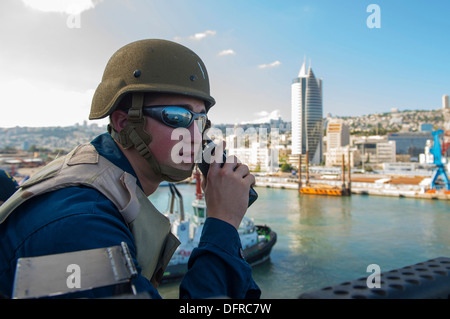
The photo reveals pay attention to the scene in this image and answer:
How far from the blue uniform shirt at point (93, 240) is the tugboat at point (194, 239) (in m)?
10.9

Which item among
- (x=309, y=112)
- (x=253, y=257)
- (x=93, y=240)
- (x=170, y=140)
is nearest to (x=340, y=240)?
(x=253, y=257)

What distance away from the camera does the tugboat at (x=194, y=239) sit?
37.7 feet

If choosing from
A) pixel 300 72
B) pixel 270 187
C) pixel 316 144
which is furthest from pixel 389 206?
pixel 300 72

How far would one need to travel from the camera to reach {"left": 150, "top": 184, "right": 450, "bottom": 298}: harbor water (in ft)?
39.1

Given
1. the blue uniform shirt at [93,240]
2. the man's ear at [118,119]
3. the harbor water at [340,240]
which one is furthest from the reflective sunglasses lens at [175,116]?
the harbor water at [340,240]

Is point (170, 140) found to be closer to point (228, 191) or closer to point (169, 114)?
point (169, 114)

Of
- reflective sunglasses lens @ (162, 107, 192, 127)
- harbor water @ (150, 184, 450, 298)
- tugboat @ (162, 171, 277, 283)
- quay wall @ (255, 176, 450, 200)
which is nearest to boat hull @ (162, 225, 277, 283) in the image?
tugboat @ (162, 171, 277, 283)

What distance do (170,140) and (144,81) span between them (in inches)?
7.7

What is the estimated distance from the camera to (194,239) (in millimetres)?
12422

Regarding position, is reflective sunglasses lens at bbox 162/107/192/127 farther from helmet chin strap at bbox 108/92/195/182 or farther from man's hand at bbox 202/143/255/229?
man's hand at bbox 202/143/255/229

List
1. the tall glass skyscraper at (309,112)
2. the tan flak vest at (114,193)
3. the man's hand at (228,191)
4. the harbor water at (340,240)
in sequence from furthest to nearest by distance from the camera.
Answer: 1. the tall glass skyscraper at (309,112)
2. the harbor water at (340,240)
3. the man's hand at (228,191)
4. the tan flak vest at (114,193)

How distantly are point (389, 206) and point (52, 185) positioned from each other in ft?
95.5

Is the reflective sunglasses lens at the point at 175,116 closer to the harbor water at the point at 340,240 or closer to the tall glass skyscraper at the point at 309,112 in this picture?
the harbor water at the point at 340,240

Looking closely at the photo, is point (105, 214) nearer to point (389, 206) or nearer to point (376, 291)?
point (376, 291)
